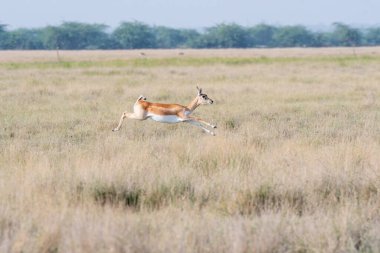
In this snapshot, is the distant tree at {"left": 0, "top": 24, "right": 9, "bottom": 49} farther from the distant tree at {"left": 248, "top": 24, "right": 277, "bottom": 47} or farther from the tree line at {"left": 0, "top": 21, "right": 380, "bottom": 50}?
the distant tree at {"left": 248, "top": 24, "right": 277, "bottom": 47}

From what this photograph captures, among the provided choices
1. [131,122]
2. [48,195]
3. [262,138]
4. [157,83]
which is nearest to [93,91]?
[157,83]

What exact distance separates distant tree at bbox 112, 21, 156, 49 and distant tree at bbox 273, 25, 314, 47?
26824 millimetres

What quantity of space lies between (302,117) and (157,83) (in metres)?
12.2

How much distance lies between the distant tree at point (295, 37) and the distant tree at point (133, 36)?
88.0 feet

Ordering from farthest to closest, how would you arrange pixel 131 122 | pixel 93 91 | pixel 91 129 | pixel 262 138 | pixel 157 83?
pixel 157 83 → pixel 93 91 → pixel 131 122 → pixel 91 129 → pixel 262 138

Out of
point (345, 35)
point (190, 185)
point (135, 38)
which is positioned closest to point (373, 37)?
point (345, 35)

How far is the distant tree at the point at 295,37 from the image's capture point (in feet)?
487

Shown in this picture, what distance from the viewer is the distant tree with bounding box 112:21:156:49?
140625mm

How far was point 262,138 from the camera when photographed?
492 inches

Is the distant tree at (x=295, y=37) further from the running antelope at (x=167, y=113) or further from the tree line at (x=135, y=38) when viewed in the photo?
the running antelope at (x=167, y=113)

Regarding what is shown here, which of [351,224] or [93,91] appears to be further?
[93,91]

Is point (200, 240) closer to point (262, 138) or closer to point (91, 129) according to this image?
point (262, 138)

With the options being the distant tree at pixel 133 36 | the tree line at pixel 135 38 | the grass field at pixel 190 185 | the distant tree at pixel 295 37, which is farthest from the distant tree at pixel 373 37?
the grass field at pixel 190 185

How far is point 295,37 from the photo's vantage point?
149 metres
